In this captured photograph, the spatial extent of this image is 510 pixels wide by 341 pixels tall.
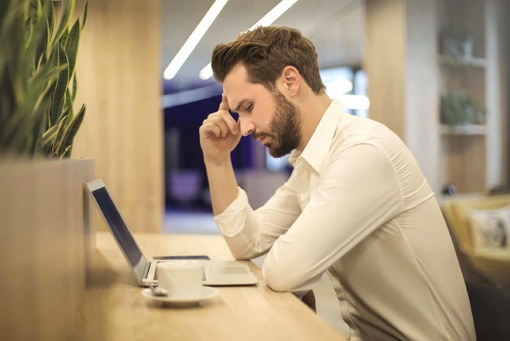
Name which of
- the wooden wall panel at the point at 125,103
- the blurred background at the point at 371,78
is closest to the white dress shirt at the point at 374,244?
the blurred background at the point at 371,78

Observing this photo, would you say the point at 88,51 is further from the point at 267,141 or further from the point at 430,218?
the point at 430,218

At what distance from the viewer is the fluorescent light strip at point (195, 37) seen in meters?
5.97

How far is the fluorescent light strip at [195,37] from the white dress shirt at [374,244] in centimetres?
446

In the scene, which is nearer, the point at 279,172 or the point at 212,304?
the point at 212,304

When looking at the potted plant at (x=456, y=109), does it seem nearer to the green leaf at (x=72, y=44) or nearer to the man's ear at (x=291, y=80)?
the man's ear at (x=291, y=80)

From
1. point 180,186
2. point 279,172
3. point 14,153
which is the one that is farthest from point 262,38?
point 180,186

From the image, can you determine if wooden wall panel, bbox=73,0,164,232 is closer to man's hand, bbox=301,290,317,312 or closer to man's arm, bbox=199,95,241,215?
man's arm, bbox=199,95,241,215

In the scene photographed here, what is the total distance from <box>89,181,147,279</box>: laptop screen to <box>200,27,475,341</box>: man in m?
0.31

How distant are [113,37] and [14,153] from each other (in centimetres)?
415

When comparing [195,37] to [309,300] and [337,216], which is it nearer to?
[309,300]

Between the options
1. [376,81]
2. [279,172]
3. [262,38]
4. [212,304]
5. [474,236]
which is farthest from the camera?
[279,172]

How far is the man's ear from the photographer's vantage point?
1.76 m

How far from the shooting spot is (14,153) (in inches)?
25.8

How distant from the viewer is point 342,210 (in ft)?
4.54
